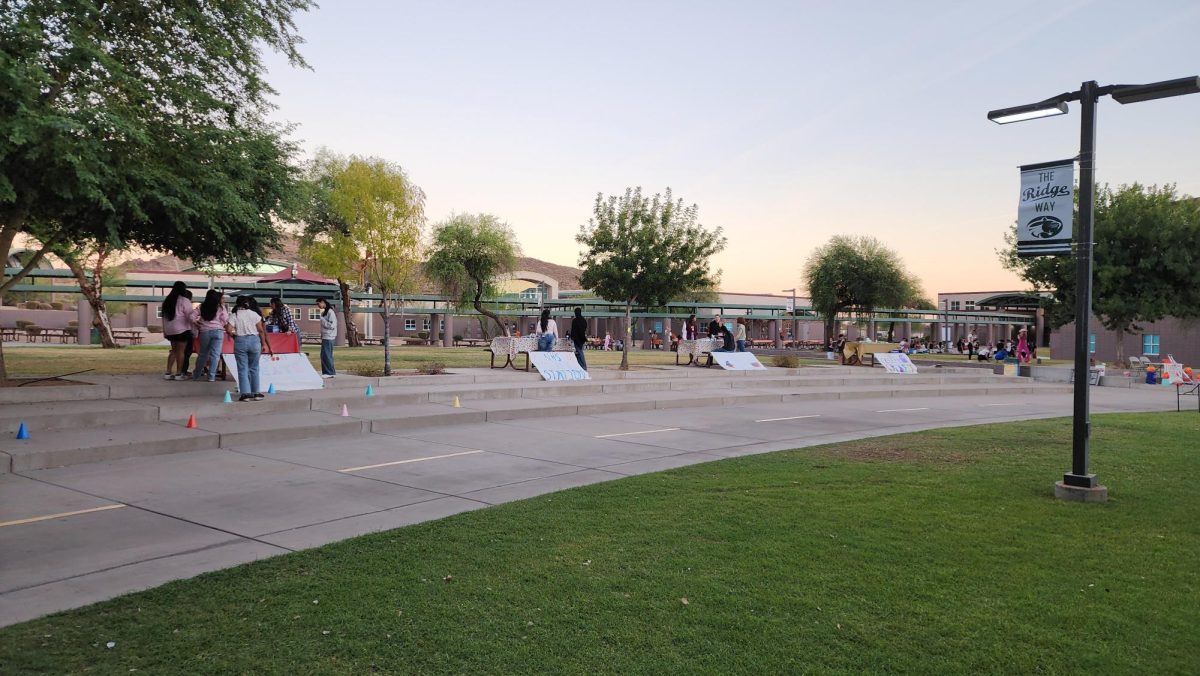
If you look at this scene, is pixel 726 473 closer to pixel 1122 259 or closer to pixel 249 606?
pixel 249 606

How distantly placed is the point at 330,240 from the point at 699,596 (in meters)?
33.1

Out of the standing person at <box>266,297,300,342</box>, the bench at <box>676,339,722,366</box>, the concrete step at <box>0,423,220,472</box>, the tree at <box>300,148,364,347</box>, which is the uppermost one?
the tree at <box>300,148,364,347</box>

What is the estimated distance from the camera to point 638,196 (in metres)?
26.0

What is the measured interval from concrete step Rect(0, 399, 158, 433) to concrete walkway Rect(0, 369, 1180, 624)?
5.88 feet

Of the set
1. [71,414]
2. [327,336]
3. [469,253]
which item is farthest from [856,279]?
[71,414]

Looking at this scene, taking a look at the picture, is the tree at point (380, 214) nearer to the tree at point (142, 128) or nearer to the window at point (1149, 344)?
the tree at point (142, 128)

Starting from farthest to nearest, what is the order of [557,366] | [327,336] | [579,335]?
[579,335]
[557,366]
[327,336]

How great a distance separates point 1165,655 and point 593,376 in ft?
57.3

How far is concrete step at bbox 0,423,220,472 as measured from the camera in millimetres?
8469

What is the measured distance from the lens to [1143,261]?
32.4 metres

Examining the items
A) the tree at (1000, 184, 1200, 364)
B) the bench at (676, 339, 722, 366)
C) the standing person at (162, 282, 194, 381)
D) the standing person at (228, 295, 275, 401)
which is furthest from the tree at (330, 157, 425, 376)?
the tree at (1000, 184, 1200, 364)

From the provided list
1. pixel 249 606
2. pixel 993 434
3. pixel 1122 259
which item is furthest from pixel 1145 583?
pixel 1122 259

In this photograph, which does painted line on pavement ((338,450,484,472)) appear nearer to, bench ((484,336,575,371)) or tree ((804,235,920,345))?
bench ((484,336,575,371))

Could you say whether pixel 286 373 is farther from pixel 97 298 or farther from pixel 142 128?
pixel 97 298
